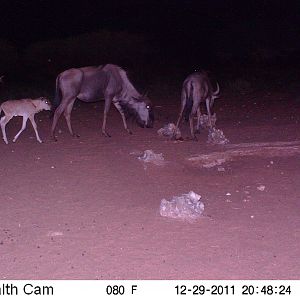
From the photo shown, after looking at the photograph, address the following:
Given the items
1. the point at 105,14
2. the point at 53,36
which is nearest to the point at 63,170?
the point at 53,36

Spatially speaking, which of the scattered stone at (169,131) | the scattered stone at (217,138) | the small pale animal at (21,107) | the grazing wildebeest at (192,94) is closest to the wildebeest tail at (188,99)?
the grazing wildebeest at (192,94)

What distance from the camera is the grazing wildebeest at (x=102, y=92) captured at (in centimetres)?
1288

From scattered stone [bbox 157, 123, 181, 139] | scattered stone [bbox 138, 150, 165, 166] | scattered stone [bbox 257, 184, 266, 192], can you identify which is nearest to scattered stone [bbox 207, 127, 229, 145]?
scattered stone [bbox 157, 123, 181, 139]

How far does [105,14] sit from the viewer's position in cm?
4375

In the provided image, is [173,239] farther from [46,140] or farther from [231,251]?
[46,140]

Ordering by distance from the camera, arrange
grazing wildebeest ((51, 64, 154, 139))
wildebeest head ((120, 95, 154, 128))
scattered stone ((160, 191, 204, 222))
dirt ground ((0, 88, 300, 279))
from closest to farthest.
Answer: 1. dirt ground ((0, 88, 300, 279))
2. scattered stone ((160, 191, 204, 222))
3. grazing wildebeest ((51, 64, 154, 139))
4. wildebeest head ((120, 95, 154, 128))

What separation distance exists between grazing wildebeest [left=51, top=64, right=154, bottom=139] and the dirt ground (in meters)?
0.68

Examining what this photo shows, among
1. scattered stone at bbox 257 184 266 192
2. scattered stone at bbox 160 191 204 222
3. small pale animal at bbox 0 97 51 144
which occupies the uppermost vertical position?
small pale animal at bbox 0 97 51 144

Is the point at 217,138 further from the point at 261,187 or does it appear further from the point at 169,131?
the point at 261,187

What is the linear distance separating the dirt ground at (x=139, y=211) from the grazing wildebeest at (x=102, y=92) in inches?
26.9

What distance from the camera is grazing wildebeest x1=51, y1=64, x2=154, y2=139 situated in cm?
1288

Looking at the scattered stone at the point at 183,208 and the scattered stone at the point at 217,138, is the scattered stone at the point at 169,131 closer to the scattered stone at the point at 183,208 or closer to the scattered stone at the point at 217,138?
the scattered stone at the point at 217,138

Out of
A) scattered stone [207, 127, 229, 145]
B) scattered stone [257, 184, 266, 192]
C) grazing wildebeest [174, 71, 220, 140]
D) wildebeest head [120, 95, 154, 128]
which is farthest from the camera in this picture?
wildebeest head [120, 95, 154, 128]

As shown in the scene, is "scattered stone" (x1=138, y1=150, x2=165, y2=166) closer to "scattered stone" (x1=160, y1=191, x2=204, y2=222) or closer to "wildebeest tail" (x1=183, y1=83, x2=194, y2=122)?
"wildebeest tail" (x1=183, y1=83, x2=194, y2=122)
